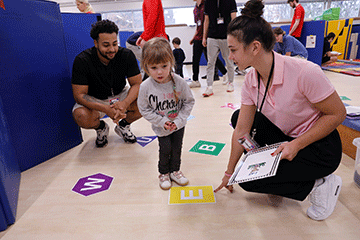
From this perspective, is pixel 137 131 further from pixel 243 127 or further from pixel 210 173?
pixel 243 127

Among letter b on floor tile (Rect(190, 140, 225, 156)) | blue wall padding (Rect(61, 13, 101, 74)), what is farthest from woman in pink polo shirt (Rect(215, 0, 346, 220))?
blue wall padding (Rect(61, 13, 101, 74))

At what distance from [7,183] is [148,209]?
0.66m

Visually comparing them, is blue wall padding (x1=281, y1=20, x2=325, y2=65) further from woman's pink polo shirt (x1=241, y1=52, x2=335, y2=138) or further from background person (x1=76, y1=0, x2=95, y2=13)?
woman's pink polo shirt (x1=241, y1=52, x2=335, y2=138)

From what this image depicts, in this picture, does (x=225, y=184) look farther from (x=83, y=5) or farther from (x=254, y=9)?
(x=83, y=5)

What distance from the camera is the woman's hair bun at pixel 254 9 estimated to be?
0.82 metres

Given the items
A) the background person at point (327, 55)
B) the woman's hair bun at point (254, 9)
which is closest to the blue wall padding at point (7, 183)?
the woman's hair bun at point (254, 9)

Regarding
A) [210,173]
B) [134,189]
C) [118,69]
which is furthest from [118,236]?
[118,69]

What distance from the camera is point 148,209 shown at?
3.58 ft

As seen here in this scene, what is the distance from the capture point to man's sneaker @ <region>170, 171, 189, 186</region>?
4.15 feet

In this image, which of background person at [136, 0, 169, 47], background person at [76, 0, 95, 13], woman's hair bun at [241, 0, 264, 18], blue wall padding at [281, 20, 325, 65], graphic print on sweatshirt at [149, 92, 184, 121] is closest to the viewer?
woman's hair bun at [241, 0, 264, 18]

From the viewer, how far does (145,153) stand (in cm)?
166

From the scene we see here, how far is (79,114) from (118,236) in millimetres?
994

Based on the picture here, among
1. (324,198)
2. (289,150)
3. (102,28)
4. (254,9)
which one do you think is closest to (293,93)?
(289,150)

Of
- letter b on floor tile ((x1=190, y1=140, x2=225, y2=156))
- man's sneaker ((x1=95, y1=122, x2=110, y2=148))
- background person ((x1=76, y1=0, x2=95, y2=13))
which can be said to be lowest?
letter b on floor tile ((x1=190, y1=140, x2=225, y2=156))
